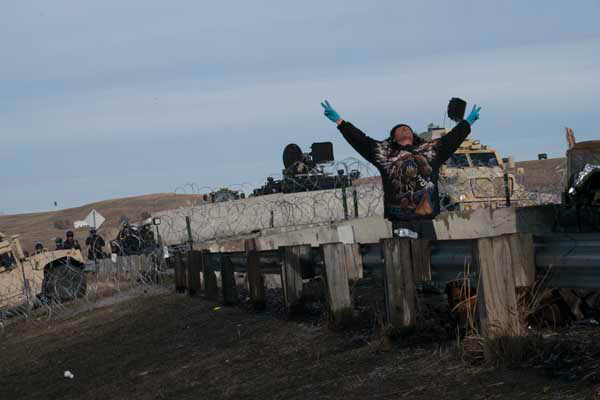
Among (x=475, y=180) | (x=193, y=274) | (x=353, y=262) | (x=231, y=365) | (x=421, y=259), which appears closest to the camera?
(x=421, y=259)

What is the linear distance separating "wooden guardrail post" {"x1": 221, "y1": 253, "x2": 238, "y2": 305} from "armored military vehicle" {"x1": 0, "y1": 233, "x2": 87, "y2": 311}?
271 inches

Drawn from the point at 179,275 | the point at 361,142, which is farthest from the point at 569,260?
the point at 179,275

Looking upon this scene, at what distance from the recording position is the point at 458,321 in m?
6.48

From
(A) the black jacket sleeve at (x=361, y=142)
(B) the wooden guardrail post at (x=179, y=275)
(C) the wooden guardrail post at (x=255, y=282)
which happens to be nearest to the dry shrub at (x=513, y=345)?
(A) the black jacket sleeve at (x=361, y=142)

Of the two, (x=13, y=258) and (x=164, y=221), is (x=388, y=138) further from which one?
(x=164, y=221)

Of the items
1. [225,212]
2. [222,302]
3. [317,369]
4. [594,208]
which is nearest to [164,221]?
[225,212]

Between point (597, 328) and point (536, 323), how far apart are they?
381 mm

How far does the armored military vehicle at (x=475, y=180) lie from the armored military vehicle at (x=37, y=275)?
7.33 meters

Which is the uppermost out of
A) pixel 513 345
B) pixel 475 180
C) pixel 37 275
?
pixel 475 180

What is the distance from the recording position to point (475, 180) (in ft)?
69.9

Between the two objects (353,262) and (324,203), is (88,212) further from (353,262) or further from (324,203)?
(353,262)

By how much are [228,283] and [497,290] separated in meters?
5.77

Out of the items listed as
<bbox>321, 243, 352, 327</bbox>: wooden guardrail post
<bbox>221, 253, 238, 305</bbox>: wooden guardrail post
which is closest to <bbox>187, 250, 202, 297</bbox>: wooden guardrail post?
<bbox>221, 253, 238, 305</bbox>: wooden guardrail post

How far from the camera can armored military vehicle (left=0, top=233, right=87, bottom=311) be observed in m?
17.6
